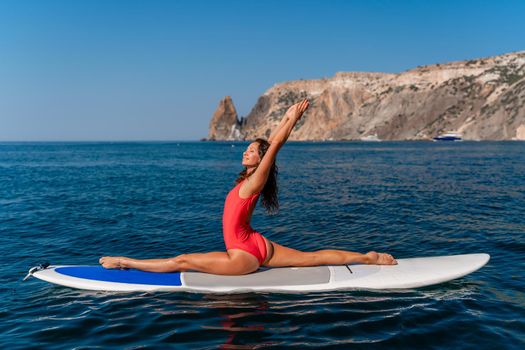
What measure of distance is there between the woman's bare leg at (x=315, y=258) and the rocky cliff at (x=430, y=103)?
105 m

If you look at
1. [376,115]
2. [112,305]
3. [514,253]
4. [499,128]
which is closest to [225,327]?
[112,305]

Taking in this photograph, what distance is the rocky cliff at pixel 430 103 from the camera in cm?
10569

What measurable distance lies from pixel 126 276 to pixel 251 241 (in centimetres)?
256

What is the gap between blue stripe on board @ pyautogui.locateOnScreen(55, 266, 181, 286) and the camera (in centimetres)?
788

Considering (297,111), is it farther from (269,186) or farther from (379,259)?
(379,259)

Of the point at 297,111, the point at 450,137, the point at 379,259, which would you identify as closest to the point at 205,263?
the point at 297,111

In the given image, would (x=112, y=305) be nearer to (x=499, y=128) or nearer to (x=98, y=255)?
(x=98, y=255)

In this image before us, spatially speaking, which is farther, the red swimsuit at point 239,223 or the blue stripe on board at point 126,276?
the blue stripe on board at point 126,276

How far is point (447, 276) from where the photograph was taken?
7977mm

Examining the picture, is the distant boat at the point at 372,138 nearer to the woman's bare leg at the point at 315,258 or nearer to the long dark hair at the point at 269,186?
the woman's bare leg at the point at 315,258

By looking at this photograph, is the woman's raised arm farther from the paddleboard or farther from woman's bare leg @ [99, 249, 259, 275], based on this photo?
the paddleboard

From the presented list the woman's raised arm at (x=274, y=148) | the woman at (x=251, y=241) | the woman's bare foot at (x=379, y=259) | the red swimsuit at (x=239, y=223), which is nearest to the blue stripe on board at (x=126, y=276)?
the woman at (x=251, y=241)

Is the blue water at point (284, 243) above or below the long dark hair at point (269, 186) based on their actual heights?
below

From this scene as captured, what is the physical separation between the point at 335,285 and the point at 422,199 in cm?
1361
